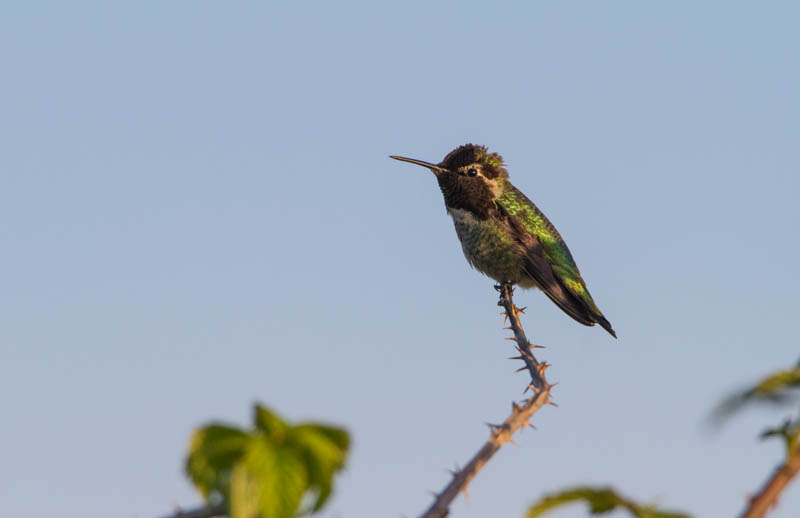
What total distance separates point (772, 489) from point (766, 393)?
17 cm

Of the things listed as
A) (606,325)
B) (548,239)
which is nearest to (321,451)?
(606,325)

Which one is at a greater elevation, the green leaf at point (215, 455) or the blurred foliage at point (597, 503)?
the blurred foliage at point (597, 503)

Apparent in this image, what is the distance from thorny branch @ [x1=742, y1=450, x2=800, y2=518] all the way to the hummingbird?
12279mm

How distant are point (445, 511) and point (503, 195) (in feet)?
44.2

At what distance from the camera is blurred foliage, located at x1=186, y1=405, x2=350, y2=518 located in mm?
1417

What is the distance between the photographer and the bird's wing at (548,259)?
47.2ft

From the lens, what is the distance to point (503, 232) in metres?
14.9

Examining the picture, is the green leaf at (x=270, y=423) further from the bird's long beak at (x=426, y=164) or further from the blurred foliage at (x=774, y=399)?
the bird's long beak at (x=426, y=164)

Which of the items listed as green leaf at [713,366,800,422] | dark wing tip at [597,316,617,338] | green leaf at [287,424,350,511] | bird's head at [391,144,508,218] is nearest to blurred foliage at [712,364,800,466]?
green leaf at [713,366,800,422]

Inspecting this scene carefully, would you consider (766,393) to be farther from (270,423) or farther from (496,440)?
(496,440)

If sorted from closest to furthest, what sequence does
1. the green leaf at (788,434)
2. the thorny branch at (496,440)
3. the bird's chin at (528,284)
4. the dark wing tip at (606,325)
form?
the green leaf at (788,434)
the thorny branch at (496,440)
the dark wing tip at (606,325)
the bird's chin at (528,284)

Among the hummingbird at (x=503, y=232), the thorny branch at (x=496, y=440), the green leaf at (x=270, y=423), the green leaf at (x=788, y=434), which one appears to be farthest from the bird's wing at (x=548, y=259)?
the green leaf at (x=270, y=423)

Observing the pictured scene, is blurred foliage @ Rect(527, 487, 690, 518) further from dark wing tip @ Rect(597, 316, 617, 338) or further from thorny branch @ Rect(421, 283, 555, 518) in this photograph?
dark wing tip @ Rect(597, 316, 617, 338)

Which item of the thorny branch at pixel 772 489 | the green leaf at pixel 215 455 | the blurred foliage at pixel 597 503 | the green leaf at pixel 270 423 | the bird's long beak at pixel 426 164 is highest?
the bird's long beak at pixel 426 164
